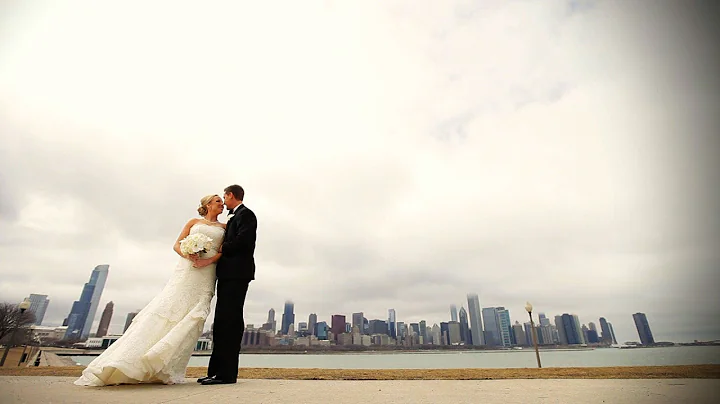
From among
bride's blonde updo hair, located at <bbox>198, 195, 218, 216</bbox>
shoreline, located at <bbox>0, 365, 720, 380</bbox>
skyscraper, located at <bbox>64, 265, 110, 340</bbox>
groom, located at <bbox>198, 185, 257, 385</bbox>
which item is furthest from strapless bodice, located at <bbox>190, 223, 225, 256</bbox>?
skyscraper, located at <bbox>64, 265, 110, 340</bbox>

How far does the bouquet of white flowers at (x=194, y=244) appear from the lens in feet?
13.1

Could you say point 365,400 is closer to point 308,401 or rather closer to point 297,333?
point 308,401

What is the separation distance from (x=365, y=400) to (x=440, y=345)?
370 ft

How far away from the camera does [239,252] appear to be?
4.04 metres

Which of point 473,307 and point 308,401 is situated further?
point 473,307

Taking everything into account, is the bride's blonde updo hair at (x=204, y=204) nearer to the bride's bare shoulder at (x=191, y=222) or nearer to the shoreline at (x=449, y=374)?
the bride's bare shoulder at (x=191, y=222)

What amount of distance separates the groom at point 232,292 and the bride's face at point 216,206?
1.72 ft

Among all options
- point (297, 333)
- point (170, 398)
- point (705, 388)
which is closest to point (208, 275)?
point (170, 398)

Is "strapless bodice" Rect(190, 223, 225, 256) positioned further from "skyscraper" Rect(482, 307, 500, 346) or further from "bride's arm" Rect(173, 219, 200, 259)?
"skyscraper" Rect(482, 307, 500, 346)


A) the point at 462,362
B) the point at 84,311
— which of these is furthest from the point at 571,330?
the point at 84,311

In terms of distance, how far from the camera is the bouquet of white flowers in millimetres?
3986

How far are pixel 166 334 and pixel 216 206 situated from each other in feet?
5.64

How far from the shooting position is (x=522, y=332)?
102438mm

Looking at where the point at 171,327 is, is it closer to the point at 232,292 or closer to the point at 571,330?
the point at 232,292
